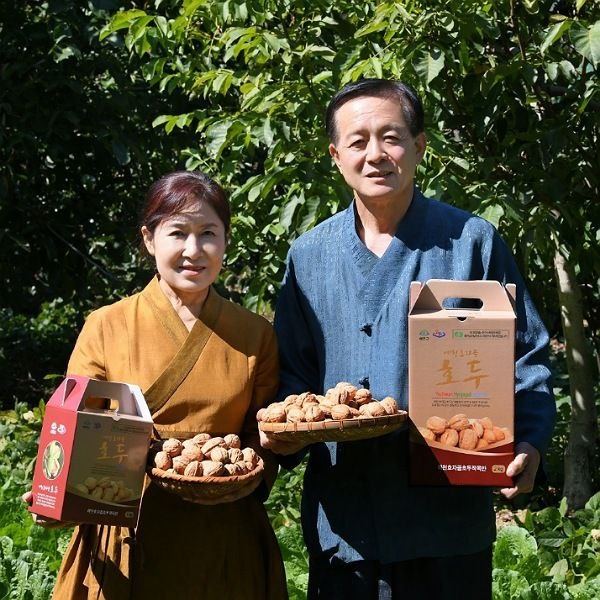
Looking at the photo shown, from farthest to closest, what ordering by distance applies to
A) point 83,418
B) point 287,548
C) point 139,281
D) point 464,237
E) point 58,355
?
point 58,355 → point 139,281 → point 287,548 → point 464,237 → point 83,418

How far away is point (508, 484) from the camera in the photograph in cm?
249

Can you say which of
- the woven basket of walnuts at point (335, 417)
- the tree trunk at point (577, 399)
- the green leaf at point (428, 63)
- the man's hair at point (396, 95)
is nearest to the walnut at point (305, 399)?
the woven basket of walnuts at point (335, 417)

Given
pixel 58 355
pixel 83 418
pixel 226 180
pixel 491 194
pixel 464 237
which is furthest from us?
pixel 58 355

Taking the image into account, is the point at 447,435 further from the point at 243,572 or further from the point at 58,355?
the point at 58,355

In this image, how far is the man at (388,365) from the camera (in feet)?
8.54

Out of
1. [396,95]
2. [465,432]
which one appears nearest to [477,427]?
[465,432]

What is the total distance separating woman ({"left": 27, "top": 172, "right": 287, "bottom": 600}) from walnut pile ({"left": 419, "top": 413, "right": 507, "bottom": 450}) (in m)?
0.45

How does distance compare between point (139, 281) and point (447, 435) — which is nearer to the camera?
point (447, 435)

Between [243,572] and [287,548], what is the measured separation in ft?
4.66

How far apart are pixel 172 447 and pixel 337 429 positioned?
39cm

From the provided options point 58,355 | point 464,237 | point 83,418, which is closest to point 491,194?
point 464,237

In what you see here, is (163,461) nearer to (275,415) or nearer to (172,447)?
(172,447)

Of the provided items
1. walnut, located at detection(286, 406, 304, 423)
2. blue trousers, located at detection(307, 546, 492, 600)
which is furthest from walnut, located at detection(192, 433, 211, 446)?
blue trousers, located at detection(307, 546, 492, 600)

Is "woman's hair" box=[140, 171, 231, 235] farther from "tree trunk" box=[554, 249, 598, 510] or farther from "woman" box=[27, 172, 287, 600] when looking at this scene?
"tree trunk" box=[554, 249, 598, 510]
